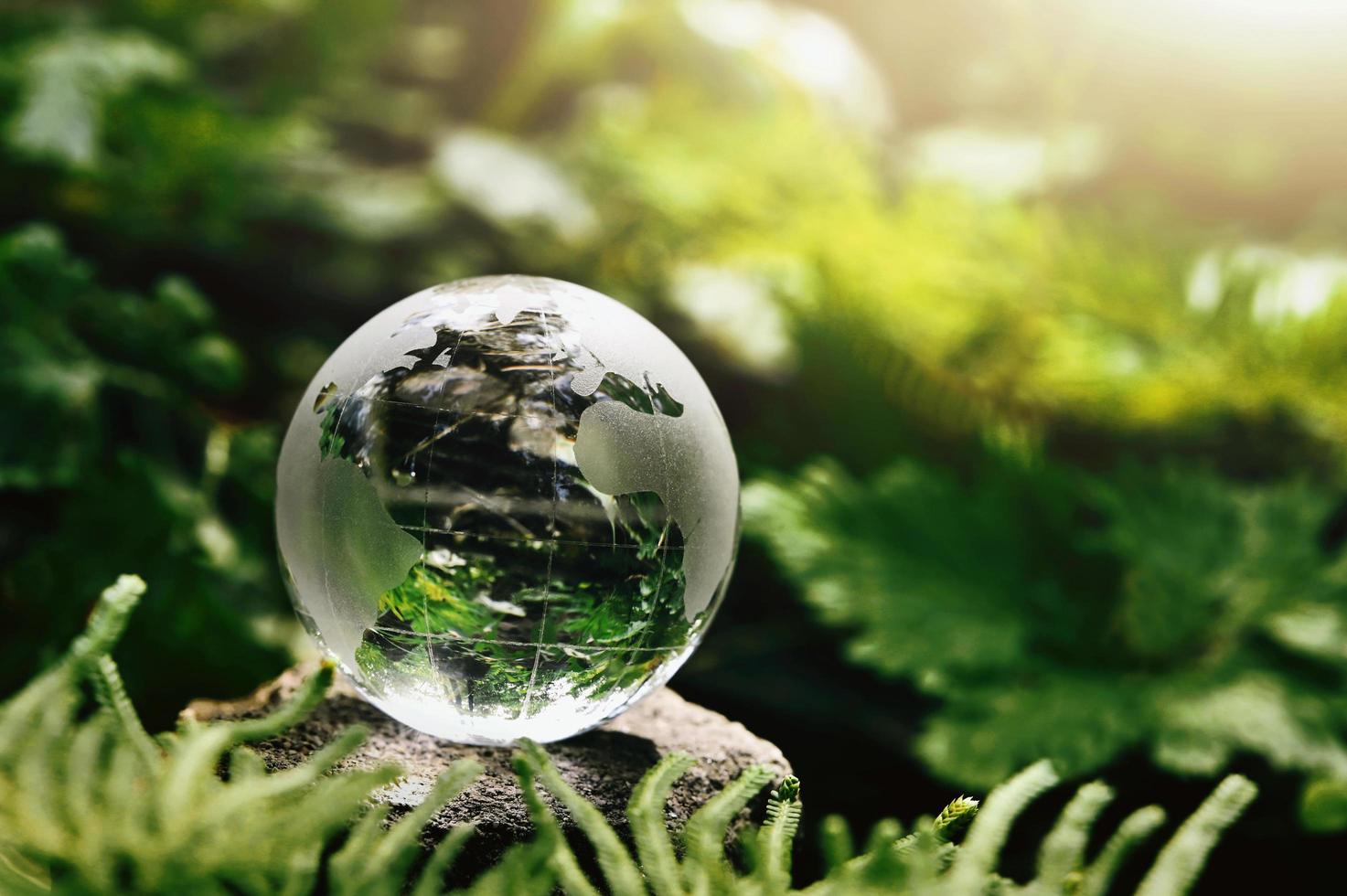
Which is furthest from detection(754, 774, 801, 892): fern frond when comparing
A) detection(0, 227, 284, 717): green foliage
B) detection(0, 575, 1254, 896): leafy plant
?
detection(0, 227, 284, 717): green foliage

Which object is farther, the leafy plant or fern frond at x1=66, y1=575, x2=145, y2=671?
fern frond at x1=66, y1=575, x2=145, y2=671

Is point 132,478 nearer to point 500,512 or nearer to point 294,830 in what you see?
point 500,512

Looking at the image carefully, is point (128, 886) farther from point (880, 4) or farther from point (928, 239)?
point (880, 4)

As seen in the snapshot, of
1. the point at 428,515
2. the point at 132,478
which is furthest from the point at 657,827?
the point at 132,478

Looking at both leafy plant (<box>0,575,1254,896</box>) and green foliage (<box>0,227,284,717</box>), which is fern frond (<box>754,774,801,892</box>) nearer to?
leafy plant (<box>0,575,1254,896</box>)

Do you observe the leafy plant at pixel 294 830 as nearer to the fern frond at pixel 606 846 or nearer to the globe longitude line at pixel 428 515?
the fern frond at pixel 606 846

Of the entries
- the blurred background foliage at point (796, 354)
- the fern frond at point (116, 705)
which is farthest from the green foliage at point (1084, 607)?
the fern frond at point (116, 705)
